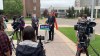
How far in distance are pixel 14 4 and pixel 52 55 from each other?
82743mm

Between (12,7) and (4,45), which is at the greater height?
(4,45)

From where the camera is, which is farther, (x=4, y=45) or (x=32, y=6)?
(x=32, y=6)

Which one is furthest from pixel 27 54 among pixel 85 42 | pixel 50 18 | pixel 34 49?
pixel 50 18

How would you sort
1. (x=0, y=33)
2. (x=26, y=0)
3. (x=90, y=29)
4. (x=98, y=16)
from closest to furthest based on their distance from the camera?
(x=0, y=33) → (x=90, y=29) → (x=26, y=0) → (x=98, y=16)

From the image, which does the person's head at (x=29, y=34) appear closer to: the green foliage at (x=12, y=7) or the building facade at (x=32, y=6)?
the green foliage at (x=12, y=7)

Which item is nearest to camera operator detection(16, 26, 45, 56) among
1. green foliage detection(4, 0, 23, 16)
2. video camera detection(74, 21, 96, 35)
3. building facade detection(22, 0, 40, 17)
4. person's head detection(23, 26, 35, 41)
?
person's head detection(23, 26, 35, 41)

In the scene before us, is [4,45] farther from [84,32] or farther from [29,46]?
[84,32]

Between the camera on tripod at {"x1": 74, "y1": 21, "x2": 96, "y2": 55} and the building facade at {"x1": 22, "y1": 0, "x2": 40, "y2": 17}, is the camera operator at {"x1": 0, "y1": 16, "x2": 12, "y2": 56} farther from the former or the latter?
the building facade at {"x1": 22, "y1": 0, "x2": 40, "y2": 17}

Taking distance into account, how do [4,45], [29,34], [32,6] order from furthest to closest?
[32,6] → [4,45] → [29,34]

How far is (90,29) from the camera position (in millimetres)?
11195

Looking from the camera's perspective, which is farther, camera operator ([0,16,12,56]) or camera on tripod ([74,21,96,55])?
camera on tripod ([74,21,96,55])

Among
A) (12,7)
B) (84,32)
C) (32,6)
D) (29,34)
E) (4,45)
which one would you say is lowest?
(32,6)

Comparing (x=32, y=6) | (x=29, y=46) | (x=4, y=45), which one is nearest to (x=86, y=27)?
(x=4, y=45)

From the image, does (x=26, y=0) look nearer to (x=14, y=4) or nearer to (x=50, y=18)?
(x=14, y=4)
